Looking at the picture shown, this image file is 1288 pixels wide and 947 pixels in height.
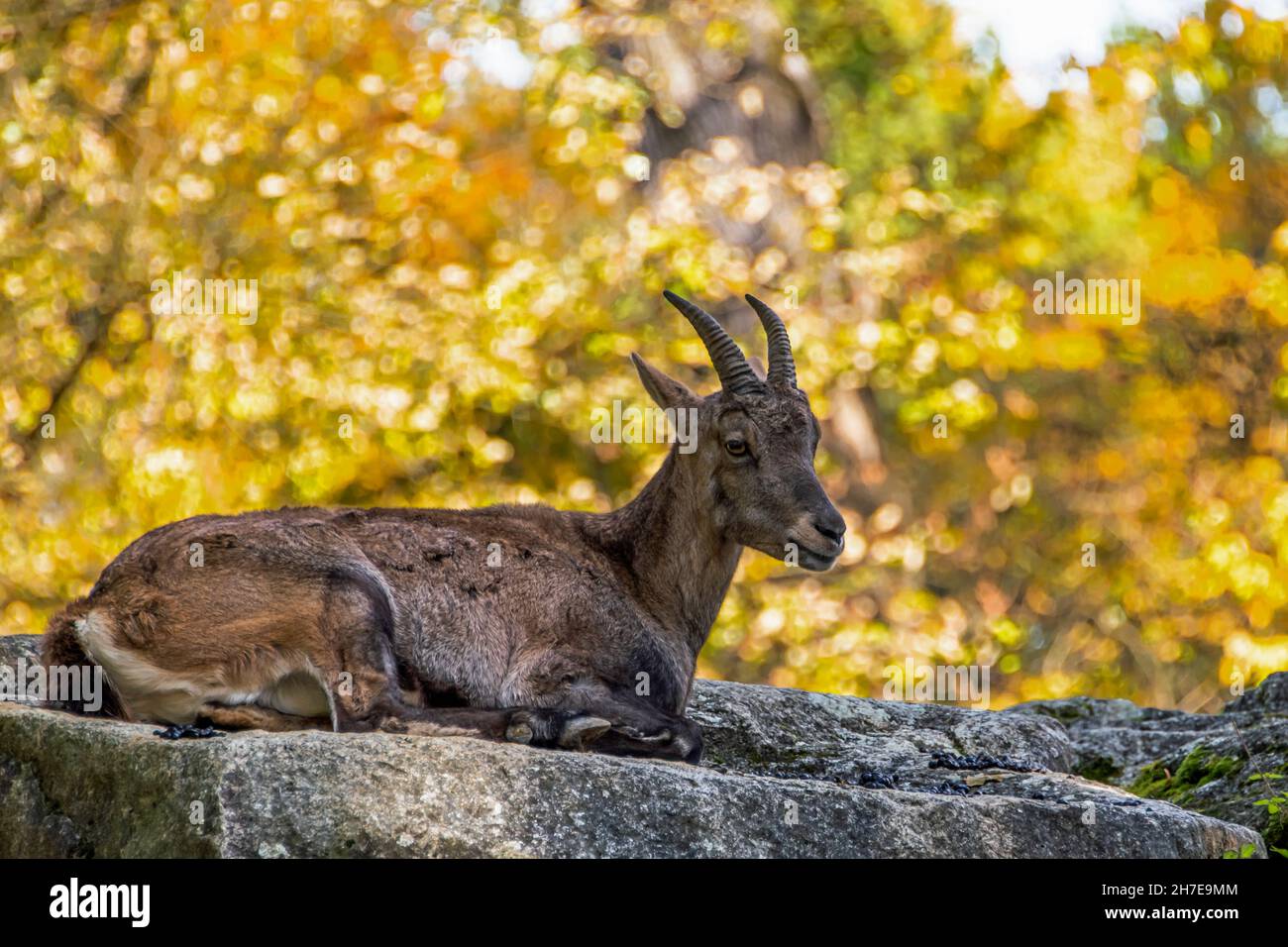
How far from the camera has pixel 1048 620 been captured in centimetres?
2300

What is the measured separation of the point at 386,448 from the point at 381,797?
12.5 metres

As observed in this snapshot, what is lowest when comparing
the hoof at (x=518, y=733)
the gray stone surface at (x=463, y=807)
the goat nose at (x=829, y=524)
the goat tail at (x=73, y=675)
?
the gray stone surface at (x=463, y=807)

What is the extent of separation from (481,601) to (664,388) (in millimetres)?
1769

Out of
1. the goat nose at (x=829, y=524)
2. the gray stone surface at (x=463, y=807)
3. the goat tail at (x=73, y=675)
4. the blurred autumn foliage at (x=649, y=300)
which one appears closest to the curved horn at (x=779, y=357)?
the goat nose at (x=829, y=524)

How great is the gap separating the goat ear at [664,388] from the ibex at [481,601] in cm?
1

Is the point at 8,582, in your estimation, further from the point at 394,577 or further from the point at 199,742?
the point at 199,742

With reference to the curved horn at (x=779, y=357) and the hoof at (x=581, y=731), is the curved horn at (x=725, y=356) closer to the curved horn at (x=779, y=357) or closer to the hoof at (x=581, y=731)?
the curved horn at (x=779, y=357)

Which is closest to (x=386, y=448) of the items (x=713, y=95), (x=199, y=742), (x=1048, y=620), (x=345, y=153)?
(x=345, y=153)

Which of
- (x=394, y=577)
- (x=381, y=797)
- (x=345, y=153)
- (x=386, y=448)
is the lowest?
(x=381, y=797)

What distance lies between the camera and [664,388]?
9.19 meters

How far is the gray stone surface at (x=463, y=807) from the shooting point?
5750 millimetres

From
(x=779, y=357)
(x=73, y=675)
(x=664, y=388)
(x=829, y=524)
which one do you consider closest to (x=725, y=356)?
(x=779, y=357)

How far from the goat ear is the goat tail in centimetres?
322

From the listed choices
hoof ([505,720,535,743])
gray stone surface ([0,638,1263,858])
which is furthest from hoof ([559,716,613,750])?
gray stone surface ([0,638,1263,858])
